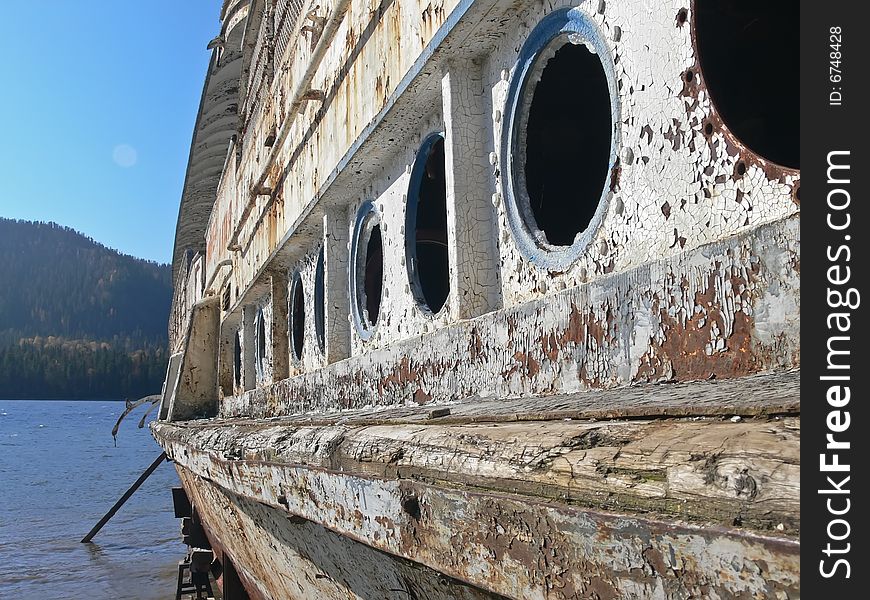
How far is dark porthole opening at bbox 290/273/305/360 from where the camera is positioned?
7.09m

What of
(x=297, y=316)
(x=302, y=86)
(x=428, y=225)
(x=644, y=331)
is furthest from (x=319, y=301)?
(x=644, y=331)

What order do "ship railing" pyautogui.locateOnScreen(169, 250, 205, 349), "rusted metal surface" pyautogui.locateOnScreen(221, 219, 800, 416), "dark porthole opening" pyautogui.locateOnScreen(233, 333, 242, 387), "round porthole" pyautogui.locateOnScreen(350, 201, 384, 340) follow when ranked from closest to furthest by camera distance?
"rusted metal surface" pyautogui.locateOnScreen(221, 219, 800, 416)
"round porthole" pyautogui.locateOnScreen(350, 201, 384, 340)
"dark porthole opening" pyautogui.locateOnScreen(233, 333, 242, 387)
"ship railing" pyautogui.locateOnScreen(169, 250, 205, 349)

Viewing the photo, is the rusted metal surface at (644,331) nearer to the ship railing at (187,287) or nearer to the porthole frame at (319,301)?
the porthole frame at (319,301)

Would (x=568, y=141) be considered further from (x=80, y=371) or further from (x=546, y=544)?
(x=80, y=371)

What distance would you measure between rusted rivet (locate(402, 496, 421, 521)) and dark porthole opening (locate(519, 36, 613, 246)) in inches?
86.6

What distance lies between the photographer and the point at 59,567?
16.7m

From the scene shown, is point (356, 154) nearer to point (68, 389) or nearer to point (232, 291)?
point (232, 291)

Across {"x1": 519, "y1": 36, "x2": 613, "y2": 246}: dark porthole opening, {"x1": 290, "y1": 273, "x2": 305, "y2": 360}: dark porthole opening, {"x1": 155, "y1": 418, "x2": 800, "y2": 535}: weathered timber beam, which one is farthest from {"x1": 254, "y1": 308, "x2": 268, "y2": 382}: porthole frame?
{"x1": 155, "y1": 418, "x2": 800, "y2": 535}: weathered timber beam

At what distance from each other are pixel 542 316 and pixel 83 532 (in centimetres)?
2285

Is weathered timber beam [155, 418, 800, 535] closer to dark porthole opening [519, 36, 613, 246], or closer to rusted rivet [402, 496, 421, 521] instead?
rusted rivet [402, 496, 421, 521]

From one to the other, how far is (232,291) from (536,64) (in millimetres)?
8430

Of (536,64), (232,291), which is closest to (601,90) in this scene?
(536,64)

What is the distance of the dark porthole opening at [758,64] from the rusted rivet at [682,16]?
69 centimetres

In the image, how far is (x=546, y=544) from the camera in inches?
50.6
